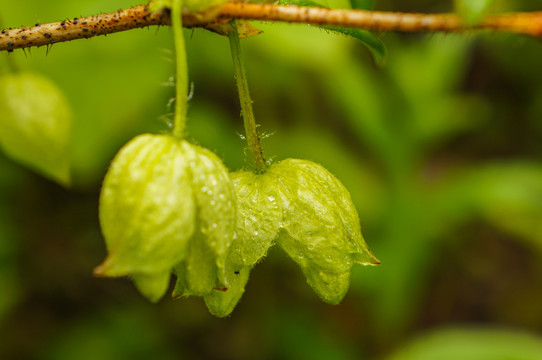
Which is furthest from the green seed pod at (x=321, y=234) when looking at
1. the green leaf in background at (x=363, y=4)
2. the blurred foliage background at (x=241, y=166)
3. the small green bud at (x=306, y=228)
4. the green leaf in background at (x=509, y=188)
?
the green leaf in background at (x=509, y=188)

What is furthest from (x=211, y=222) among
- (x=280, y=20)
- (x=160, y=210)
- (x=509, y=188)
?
(x=509, y=188)

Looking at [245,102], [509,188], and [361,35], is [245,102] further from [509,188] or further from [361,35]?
[509,188]

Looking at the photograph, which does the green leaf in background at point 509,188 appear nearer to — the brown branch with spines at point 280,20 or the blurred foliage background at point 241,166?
the blurred foliage background at point 241,166

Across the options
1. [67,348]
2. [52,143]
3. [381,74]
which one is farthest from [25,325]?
[381,74]

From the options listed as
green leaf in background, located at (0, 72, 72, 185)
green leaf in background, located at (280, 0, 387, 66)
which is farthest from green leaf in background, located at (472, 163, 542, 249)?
green leaf in background, located at (0, 72, 72, 185)

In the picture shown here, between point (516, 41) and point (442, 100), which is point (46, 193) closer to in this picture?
point (442, 100)

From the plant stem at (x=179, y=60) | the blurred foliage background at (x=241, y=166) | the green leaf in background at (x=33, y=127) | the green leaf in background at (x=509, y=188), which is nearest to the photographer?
the plant stem at (x=179, y=60)
